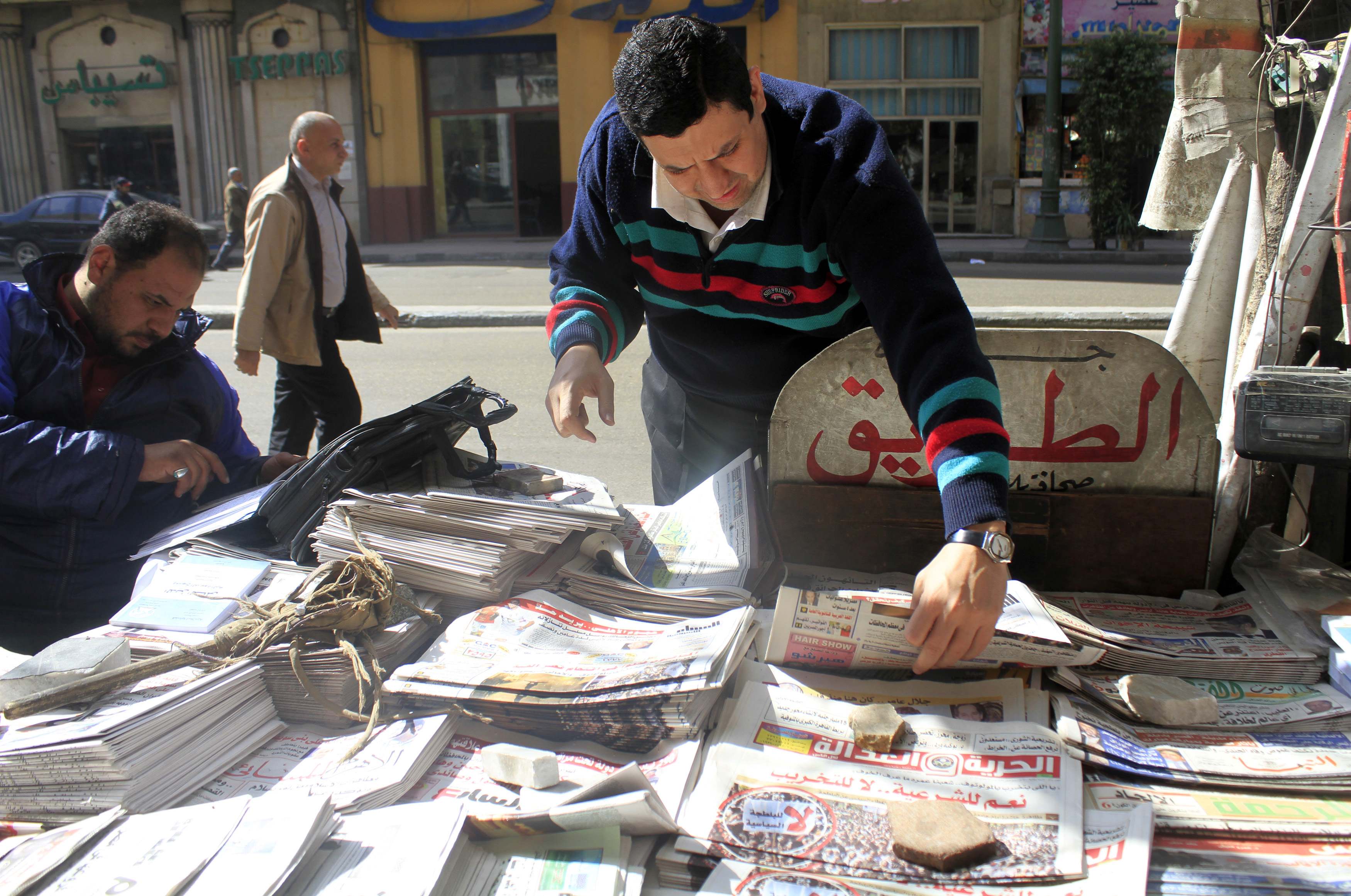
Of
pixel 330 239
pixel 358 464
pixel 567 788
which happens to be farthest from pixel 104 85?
pixel 567 788

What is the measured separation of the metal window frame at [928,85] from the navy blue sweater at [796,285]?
595 inches

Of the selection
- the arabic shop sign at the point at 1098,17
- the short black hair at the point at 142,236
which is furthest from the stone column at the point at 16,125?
the short black hair at the point at 142,236

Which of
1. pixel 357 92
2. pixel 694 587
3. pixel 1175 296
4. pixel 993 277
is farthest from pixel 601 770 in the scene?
pixel 357 92

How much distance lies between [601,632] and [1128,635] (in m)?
0.87

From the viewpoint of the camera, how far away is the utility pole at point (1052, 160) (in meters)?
12.7

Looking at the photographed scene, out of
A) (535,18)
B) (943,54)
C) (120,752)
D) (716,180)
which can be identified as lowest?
(120,752)

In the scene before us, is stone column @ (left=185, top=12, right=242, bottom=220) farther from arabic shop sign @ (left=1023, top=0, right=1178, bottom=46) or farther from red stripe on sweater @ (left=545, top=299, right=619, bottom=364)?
red stripe on sweater @ (left=545, top=299, right=619, bottom=364)

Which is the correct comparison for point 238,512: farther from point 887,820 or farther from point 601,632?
point 887,820

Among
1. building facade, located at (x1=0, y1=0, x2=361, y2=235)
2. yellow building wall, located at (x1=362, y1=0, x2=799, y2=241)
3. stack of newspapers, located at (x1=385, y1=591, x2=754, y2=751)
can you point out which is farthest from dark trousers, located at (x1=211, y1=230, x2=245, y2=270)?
stack of newspapers, located at (x1=385, y1=591, x2=754, y2=751)

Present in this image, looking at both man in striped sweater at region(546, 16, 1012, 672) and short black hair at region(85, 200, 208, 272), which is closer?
man in striped sweater at region(546, 16, 1012, 672)

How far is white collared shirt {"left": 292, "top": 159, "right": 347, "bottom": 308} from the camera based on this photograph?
4336 mm

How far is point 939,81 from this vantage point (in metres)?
16.3

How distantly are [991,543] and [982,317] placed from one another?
22.3 feet

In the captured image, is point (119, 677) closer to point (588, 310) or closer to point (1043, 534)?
point (588, 310)
